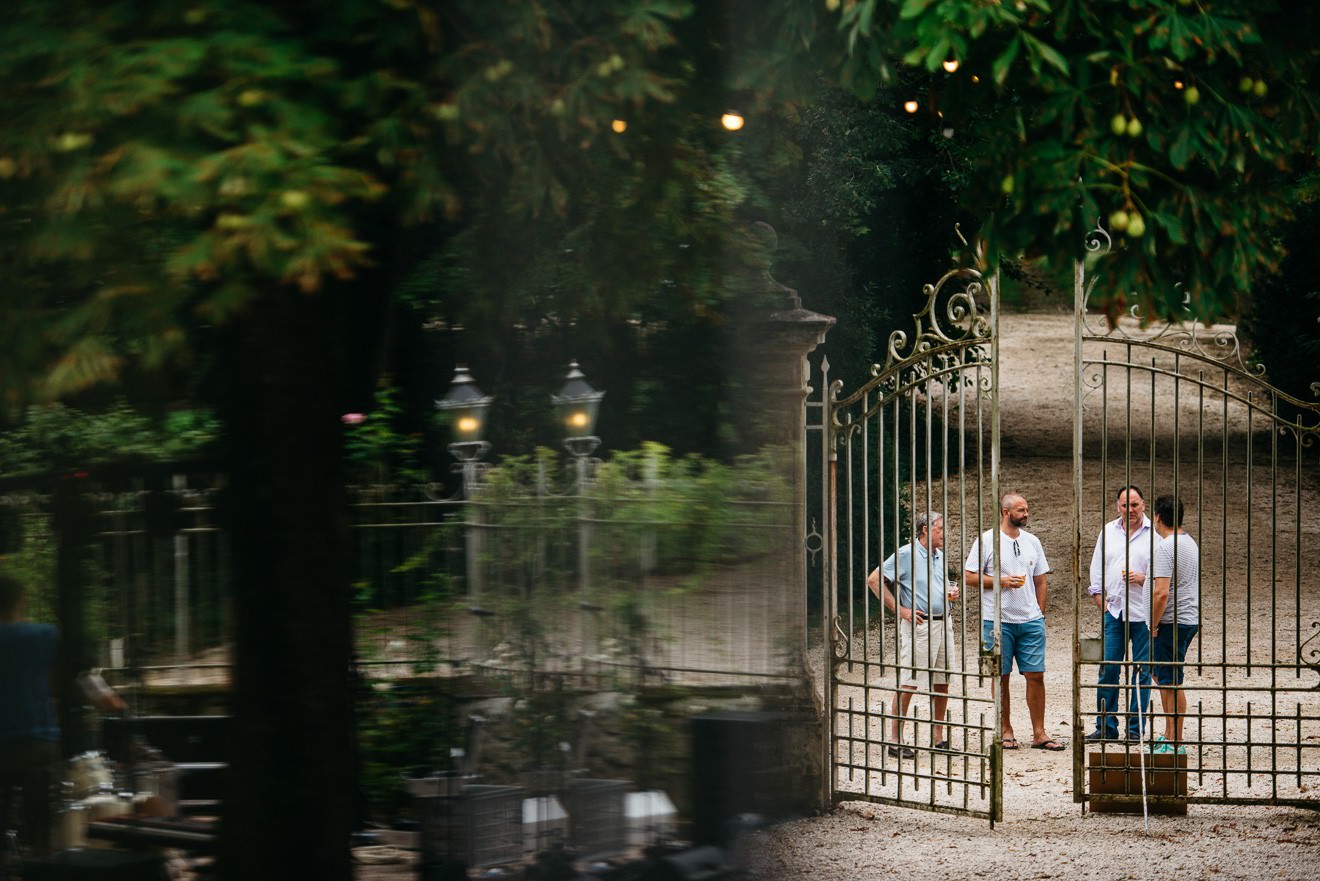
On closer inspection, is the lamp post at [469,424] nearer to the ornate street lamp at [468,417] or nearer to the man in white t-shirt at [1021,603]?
the ornate street lamp at [468,417]

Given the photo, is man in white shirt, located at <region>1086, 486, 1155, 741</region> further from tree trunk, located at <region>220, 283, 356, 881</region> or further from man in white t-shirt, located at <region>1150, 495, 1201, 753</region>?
tree trunk, located at <region>220, 283, 356, 881</region>

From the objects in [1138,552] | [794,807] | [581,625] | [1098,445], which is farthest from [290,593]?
[1098,445]

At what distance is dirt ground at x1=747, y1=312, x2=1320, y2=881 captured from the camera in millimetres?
7762

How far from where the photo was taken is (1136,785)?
28.1 feet

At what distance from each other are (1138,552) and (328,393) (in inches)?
240

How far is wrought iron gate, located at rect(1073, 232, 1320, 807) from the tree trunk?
2.89 m

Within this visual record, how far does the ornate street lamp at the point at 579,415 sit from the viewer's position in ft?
22.2

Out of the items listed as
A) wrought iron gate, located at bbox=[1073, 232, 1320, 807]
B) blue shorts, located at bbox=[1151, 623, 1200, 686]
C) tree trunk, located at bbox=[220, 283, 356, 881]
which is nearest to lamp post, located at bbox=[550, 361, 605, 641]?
tree trunk, located at bbox=[220, 283, 356, 881]

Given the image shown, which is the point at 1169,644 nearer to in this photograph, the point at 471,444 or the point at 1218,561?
the point at 471,444

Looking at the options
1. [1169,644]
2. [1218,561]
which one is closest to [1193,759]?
[1169,644]

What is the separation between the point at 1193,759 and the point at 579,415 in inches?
225

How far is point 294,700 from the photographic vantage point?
5.40 meters

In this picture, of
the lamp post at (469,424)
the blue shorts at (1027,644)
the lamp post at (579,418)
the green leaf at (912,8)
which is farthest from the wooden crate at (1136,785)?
the green leaf at (912,8)

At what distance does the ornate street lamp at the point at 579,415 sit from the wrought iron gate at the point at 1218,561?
89.8 inches
